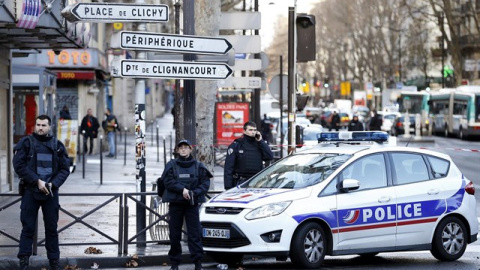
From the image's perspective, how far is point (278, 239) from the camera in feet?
41.9

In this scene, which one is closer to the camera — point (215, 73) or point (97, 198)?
point (215, 73)

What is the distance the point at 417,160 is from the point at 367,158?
2.77 feet

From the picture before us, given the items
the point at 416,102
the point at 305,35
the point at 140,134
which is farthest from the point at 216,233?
the point at 416,102

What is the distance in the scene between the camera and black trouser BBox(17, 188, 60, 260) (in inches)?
493

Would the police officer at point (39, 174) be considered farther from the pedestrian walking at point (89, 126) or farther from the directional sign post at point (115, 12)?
the pedestrian walking at point (89, 126)

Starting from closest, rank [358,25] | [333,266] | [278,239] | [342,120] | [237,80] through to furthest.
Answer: [278,239] < [333,266] < [237,80] < [342,120] < [358,25]

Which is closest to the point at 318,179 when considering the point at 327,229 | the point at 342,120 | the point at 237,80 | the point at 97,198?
the point at 327,229

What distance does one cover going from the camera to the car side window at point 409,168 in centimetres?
1402

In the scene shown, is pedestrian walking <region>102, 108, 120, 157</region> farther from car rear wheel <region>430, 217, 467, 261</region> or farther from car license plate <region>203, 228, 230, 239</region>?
car license plate <region>203, 228, 230, 239</region>

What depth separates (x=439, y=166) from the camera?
47.5 ft

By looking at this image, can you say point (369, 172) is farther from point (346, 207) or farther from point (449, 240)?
point (449, 240)

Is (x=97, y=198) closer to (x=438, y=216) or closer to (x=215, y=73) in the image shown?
(x=215, y=73)

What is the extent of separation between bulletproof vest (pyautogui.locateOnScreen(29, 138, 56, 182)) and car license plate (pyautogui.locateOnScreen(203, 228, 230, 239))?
6.61 feet

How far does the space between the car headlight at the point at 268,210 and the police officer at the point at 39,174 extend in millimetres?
2192
